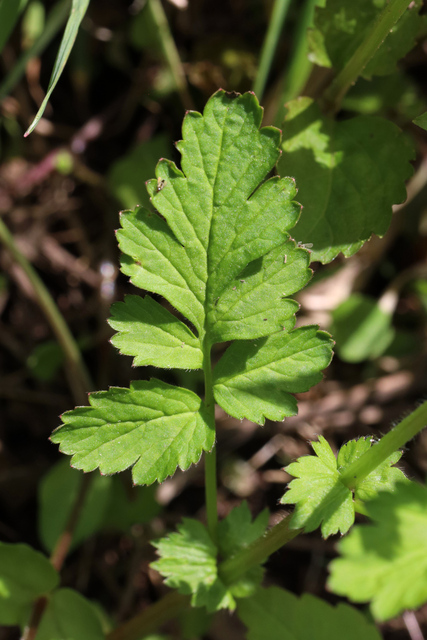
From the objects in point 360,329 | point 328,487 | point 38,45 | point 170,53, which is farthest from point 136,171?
point 328,487

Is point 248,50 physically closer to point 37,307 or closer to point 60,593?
point 37,307

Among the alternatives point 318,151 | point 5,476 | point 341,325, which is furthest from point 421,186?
point 5,476

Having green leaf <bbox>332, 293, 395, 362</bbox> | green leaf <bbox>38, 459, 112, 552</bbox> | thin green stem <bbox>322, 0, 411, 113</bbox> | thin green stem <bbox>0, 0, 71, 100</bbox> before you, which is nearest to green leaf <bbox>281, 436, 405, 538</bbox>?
thin green stem <bbox>322, 0, 411, 113</bbox>

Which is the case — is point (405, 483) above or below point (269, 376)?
below

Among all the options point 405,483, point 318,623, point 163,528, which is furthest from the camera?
point 163,528

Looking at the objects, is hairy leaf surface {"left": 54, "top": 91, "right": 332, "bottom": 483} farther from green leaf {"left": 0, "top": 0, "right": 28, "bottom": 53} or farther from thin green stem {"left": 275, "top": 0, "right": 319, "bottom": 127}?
thin green stem {"left": 275, "top": 0, "right": 319, "bottom": 127}

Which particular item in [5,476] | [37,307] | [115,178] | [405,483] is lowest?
[5,476]
